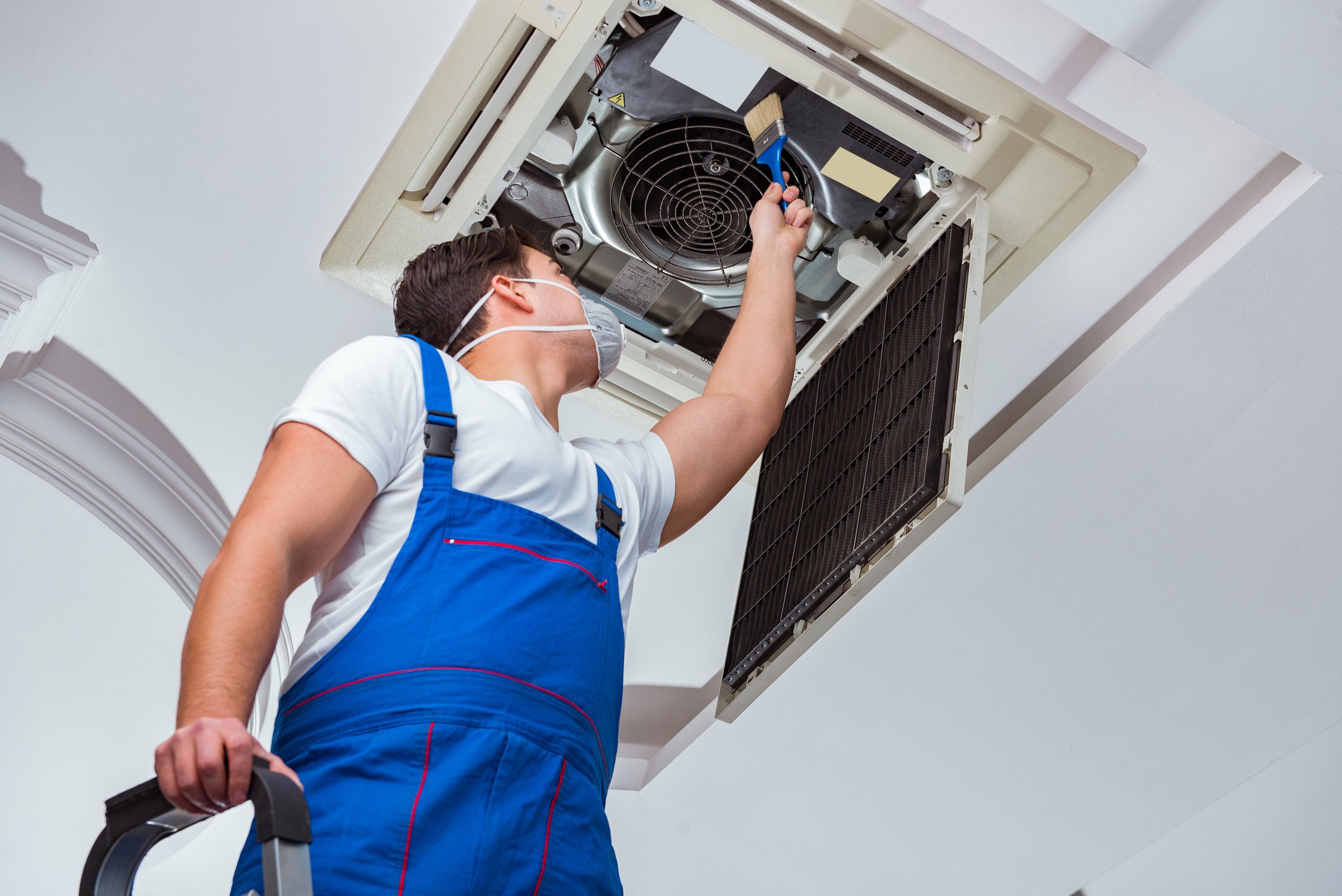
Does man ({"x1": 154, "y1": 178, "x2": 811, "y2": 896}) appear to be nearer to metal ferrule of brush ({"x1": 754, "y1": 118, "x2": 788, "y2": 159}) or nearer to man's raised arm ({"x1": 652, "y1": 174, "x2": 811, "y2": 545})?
man's raised arm ({"x1": 652, "y1": 174, "x2": 811, "y2": 545})

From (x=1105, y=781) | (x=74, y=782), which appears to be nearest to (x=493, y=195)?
(x=1105, y=781)

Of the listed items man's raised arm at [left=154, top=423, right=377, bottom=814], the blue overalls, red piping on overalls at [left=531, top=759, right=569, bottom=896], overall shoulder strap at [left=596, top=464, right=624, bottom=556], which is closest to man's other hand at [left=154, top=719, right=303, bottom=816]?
man's raised arm at [left=154, top=423, right=377, bottom=814]

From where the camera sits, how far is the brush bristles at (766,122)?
1786mm

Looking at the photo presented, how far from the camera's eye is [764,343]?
1737 millimetres

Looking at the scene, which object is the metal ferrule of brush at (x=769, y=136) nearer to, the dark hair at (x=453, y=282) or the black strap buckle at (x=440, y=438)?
the dark hair at (x=453, y=282)

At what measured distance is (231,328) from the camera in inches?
A: 101

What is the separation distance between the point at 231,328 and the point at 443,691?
1.74m

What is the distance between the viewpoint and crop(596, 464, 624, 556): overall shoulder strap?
1344mm

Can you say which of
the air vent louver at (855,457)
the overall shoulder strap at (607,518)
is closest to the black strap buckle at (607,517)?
the overall shoulder strap at (607,518)

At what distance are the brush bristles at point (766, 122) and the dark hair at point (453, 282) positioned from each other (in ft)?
1.42

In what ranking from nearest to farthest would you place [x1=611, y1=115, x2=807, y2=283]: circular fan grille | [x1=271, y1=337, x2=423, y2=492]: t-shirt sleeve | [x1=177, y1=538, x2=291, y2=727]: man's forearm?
[x1=177, y1=538, x2=291, y2=727]: man's forearm, [x1=271, y1=337, x2=423, y2=492]: t-shirt sleeve, [x1=611, y1=115, x2=807, y2=283]: circular fan grille

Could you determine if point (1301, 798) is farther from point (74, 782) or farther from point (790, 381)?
point (74, 782)

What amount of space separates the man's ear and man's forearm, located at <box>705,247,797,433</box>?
0.99ft

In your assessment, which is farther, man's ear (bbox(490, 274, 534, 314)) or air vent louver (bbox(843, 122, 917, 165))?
air vent louver (bbox(843, 122, 917, 165))
